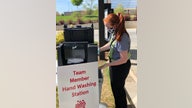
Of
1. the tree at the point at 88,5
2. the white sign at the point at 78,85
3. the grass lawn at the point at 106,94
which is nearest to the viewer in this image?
the white sign at the point at 78,85

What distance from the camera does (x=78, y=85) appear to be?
9.33 ft

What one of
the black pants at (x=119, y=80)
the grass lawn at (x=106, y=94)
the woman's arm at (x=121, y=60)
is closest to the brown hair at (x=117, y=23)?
the woman's arm at (x=121, y=60)

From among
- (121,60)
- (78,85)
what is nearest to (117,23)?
(121,60)

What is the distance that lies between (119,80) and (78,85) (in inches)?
25.6

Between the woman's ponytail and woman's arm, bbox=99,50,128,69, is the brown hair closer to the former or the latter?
the woman's ponytail

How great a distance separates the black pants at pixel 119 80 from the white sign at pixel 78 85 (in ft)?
1.21

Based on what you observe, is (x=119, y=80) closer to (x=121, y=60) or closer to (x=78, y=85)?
(x=121, y=60)

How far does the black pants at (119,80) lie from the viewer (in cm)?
324

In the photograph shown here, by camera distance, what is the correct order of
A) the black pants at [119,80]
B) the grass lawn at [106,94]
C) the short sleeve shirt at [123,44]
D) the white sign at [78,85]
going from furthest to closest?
the grass lawn at [106,94] → the black pants at [119,80] → the short sleeve shirt at [123,44] → the white sign at [78,85]

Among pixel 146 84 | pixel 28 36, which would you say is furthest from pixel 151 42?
pixel 28 36

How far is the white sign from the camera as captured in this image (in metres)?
2.75

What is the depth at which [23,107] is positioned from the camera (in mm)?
2225

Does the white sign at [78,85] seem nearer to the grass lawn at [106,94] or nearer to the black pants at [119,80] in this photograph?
the black pants at [119,80]

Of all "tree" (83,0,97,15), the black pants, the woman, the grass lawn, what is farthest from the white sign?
"tree" (83,0,97,15)
